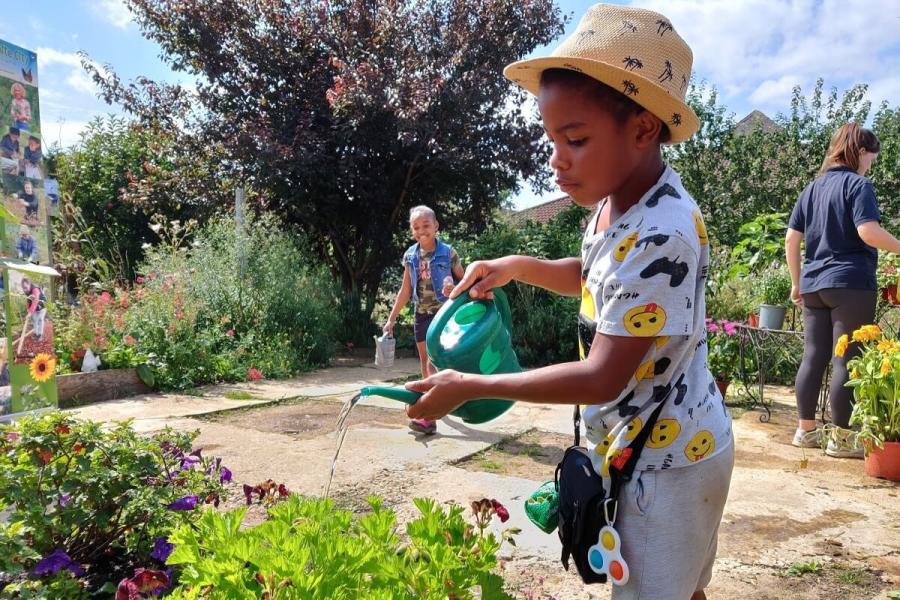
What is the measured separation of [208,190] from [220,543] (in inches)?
342

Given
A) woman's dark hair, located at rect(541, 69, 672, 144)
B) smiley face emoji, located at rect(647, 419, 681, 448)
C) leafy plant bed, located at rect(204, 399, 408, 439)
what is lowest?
leafy plant bed, located at rect(204, 399, 408, 439)

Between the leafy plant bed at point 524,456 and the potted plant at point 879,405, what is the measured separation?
162 centimetres

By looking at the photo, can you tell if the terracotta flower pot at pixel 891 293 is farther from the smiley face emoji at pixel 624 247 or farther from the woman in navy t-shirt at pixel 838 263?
the smiley face emoji at pixel 624 247

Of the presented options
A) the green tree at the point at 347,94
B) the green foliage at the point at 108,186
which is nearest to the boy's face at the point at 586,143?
the green tree at the point at 347,94

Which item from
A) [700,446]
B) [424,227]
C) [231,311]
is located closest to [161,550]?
[700,446]

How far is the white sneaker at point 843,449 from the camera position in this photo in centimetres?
384

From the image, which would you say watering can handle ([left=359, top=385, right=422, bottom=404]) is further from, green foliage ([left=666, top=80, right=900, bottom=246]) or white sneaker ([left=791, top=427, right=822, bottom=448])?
green foliage ([left=666, top=80, right=900, bottom=246])

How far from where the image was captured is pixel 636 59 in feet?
3.93

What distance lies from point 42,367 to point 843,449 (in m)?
4.63

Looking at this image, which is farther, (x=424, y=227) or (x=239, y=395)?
(x=239, y=395)

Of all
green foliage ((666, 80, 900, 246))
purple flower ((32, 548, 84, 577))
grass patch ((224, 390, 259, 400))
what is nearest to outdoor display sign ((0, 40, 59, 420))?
grass patch ((224, 390, 259, 400))

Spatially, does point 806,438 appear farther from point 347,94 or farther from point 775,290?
point 347,94

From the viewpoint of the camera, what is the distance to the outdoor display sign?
3.37 m

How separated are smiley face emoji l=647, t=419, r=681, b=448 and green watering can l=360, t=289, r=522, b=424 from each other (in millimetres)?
463
